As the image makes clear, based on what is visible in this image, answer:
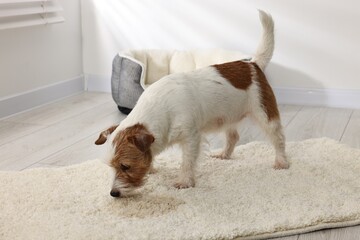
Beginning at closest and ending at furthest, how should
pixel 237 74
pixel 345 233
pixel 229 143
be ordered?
1. pixel 345 233
2. pixel 237 74
3. pixel 229 143

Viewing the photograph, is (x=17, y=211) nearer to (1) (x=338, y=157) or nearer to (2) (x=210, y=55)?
(1) (x=338, y=157)

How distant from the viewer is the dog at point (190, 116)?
68.2 inches

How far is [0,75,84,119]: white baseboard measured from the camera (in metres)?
3.09

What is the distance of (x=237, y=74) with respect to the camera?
2.08 meters

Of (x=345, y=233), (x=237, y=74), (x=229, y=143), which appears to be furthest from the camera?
(x=229, y=143)

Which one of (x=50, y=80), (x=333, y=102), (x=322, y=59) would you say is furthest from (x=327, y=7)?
(x=50, y=80)

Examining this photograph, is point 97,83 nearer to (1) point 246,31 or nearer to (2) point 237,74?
(1) point 246,31

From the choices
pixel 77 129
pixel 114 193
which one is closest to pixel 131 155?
pixel 114 193

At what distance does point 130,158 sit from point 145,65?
1711 millimetres

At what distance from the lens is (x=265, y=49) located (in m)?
2.17

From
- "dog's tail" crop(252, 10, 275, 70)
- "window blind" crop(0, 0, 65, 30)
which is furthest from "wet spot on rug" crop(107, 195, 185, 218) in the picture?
"window blind" crop(0, 0, 65, 30)

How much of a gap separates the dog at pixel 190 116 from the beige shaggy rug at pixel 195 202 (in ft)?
0.31

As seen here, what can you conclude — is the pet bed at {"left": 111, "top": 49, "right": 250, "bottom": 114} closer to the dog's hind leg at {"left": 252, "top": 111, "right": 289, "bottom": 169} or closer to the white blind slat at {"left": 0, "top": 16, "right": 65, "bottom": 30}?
the white blind slat at {"left": 0, "top": 16, "right": 65, "bottom": 30}

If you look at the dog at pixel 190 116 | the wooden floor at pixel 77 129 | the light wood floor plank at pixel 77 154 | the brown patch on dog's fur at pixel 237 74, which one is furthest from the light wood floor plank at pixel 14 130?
the brown patch on dog's fur at pixel 237 74
